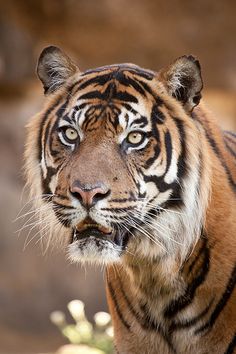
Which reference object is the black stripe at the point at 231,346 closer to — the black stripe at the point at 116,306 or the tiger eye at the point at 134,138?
the black stripe at the point at 116,306

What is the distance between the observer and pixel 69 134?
3.00 metres

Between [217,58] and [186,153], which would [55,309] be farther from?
[186,153]

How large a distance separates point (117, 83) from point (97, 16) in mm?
4565

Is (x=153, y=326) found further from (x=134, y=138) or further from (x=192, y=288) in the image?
(x=134, y=138)

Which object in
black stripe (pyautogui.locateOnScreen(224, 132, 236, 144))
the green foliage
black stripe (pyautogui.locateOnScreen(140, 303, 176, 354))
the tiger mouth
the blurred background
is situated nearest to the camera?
the tiger mouth

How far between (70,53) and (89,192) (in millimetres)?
5123

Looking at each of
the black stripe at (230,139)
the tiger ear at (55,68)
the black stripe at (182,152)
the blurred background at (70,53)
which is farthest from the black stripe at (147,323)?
the blurred background at (70,53)

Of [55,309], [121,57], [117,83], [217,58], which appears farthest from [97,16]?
[117,83]

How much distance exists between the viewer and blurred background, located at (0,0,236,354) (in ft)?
24.4

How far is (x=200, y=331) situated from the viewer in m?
3.11

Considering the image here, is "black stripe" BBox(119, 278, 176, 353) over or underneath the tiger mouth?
underneath

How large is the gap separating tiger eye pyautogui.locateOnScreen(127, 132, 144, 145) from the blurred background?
4286mm

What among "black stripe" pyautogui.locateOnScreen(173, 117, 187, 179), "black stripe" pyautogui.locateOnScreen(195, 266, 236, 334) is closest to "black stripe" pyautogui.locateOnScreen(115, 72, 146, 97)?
"black stripe" pyautogui.locateOnScreen(173, 117, 187, 179)

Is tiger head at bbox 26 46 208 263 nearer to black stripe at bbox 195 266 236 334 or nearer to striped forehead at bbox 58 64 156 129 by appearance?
striped forehead at bbox 58 64 156 129
